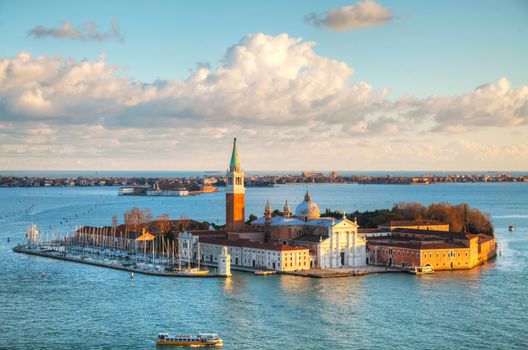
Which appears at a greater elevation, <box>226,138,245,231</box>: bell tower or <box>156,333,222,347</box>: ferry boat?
<box>226,138,245,231</box>: bell tower

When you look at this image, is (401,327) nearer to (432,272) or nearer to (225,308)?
(225,308)

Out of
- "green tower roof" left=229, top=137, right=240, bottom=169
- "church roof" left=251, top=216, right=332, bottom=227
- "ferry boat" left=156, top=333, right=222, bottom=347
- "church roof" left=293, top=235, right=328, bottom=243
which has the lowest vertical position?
"ferry boat" left=156, top=333, right=222, bottom=347

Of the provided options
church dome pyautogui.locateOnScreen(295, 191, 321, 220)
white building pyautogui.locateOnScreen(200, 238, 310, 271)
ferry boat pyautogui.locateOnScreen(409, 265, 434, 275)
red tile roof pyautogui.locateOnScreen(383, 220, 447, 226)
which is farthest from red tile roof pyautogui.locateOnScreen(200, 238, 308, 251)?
red tile roof pyautogui.locateOnScreen(383, 220, 447, 226)

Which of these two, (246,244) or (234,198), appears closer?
(246,244)

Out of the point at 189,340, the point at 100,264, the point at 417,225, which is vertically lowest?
the point at 189,340

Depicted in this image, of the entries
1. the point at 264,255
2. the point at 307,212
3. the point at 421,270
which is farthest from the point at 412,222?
the point at 264,255

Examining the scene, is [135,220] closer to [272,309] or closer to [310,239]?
[310,239]

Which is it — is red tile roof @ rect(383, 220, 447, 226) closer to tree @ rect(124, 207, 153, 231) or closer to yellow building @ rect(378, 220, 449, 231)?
yellow building @ rect(378, 220, 449, 231)
